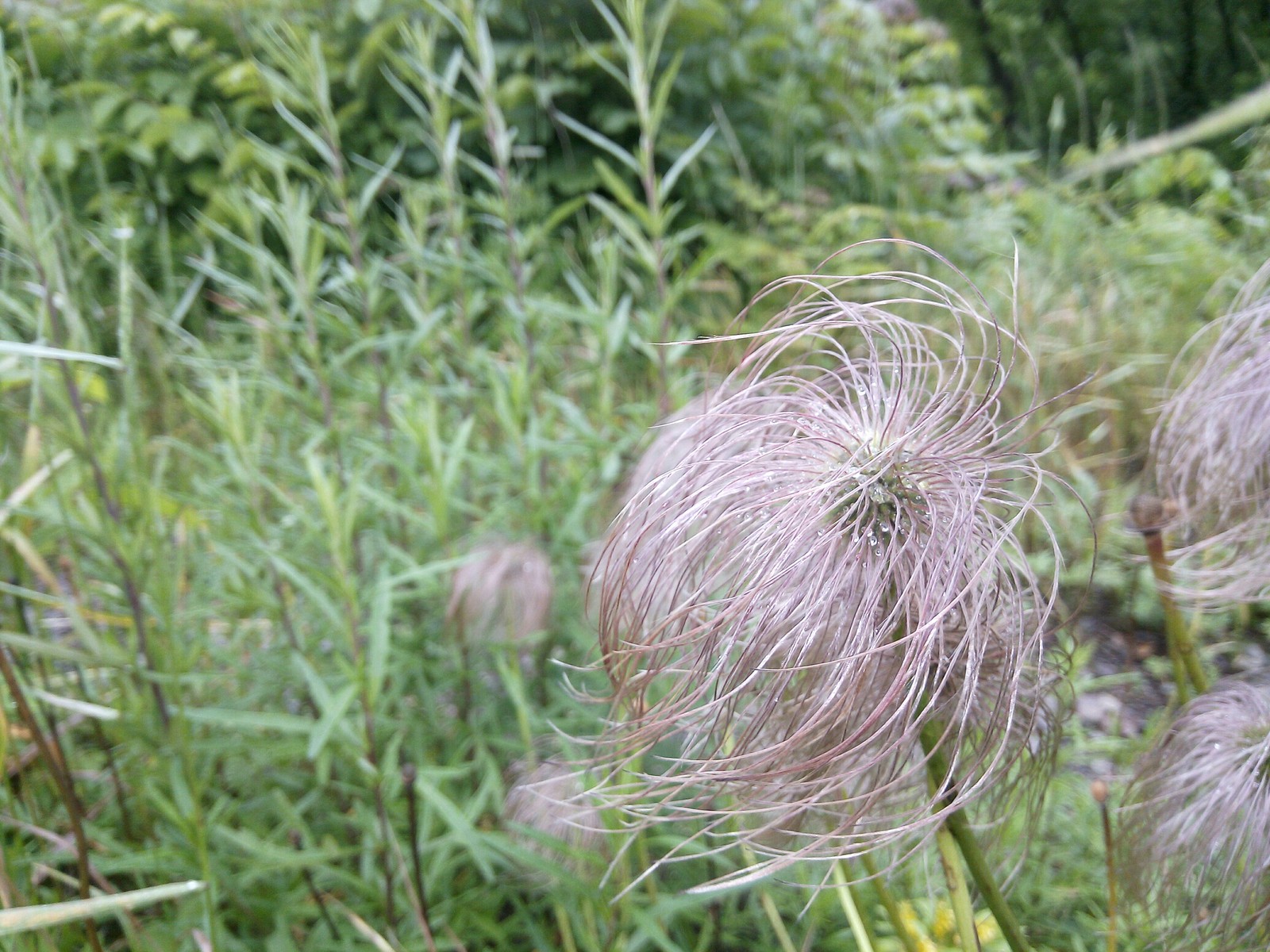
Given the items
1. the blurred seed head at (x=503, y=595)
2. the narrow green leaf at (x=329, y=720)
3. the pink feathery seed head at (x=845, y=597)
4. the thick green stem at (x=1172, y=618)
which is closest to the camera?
the pink feathery seed head at (x=845, y=597)

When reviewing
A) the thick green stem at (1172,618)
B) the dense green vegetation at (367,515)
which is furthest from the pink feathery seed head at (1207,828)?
the dense green vegetation at (367,515)

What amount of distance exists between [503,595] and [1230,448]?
3.06ft

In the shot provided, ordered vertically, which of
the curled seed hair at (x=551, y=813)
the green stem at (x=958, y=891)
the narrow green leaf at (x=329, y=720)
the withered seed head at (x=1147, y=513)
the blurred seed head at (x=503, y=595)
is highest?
the withered seed head at (x=1147, y=513)

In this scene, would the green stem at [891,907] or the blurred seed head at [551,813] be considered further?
the blurred seed head at [551,813]

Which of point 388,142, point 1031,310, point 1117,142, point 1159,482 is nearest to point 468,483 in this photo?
point 1159,482

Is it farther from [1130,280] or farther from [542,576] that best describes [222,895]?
[1130,280]

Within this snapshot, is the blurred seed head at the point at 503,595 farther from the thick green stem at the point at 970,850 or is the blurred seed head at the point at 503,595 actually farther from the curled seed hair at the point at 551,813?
the thick green stem at the point at 970,850

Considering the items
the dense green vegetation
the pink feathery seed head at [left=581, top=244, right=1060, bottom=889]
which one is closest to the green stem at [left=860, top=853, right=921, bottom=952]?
the pink feathery seed head at [left=581, top=244, right=1060, bottom=889]

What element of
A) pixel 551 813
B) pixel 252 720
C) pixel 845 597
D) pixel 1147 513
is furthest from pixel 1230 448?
pixel 252 720

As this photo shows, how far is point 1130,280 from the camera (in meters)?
2.81

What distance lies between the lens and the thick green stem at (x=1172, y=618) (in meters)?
0.70

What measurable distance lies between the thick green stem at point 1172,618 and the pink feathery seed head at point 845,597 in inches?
6.5

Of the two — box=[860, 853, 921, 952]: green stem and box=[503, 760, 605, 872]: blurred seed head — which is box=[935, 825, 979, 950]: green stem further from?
box=[503, 760, 605, 872]: blurred seed head

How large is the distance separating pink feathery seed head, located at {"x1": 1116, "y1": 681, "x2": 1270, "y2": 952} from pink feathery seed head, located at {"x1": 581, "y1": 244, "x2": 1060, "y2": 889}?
0.19 meters
